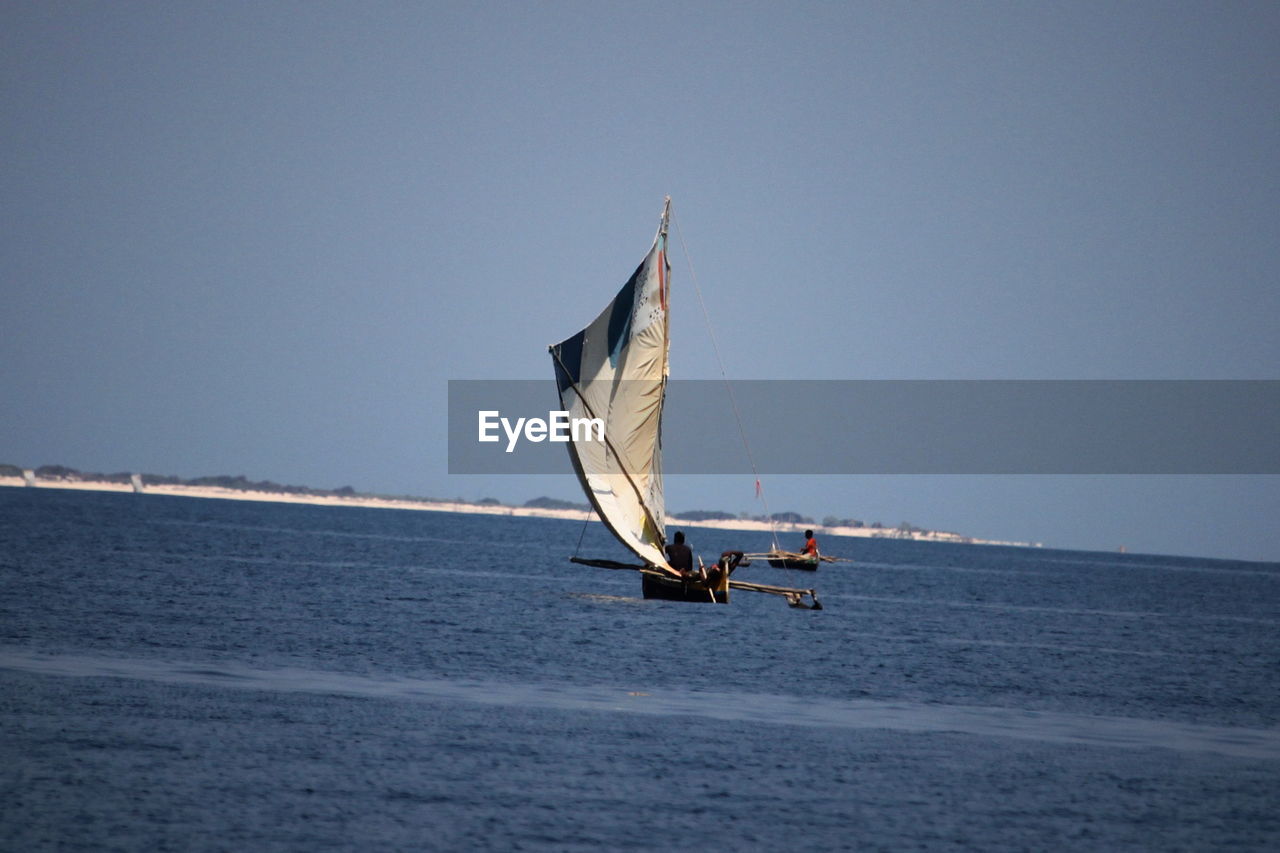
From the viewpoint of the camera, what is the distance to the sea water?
2169cm

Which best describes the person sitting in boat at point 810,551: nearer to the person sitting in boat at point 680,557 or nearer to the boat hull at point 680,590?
the person sitting in boat at point 680,557

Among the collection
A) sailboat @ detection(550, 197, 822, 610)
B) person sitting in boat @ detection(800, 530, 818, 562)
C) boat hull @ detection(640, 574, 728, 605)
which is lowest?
boat hull @ detection(640, 574, 728, 605)

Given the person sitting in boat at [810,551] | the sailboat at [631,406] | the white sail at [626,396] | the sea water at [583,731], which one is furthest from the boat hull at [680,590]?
the person sitting in boat at [810,551]

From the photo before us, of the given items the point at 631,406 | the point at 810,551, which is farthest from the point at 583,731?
the point at 810,551

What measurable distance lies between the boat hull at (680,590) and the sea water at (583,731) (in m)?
1.76

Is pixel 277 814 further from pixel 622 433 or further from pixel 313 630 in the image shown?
pixel 622 433

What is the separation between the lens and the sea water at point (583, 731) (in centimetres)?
2169

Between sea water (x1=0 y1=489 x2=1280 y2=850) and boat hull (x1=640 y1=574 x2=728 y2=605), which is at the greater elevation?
boat hull (x1=640 y1=574 x2=728 y2=605)

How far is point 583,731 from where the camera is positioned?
29.3 meters

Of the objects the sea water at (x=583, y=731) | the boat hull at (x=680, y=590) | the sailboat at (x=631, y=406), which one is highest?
the sailboat at (x=631, y=406)

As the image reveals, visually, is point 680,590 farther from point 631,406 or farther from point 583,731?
point 583,731

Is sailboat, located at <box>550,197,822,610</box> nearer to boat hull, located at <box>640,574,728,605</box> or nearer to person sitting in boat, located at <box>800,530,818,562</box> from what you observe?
boat hull, located at <box>640,574,728,605</box>

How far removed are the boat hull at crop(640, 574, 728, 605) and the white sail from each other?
814 millimetres

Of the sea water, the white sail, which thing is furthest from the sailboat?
the sea water
